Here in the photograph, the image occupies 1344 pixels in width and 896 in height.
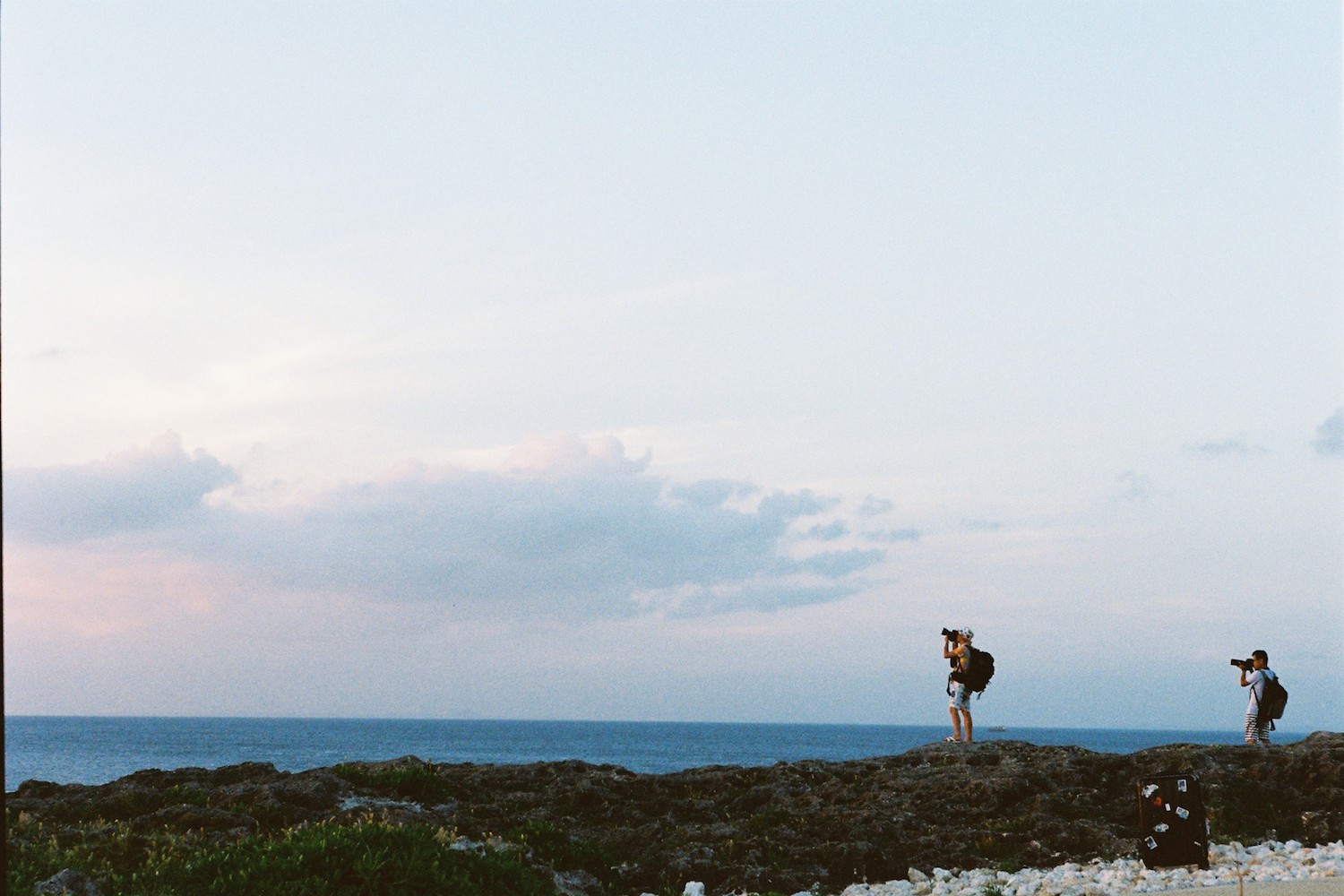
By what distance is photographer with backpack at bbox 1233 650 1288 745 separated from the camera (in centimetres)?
2133

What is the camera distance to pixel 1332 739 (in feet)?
65.2

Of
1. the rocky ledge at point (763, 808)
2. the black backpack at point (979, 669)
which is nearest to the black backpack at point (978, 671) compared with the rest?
the black backpack at point (979, 669)

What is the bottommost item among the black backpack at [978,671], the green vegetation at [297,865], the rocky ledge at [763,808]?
the rocky ledge at [763,808]

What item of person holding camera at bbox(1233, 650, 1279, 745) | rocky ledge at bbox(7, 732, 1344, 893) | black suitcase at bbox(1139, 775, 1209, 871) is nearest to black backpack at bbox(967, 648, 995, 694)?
rocky ledge at bbox(7, 732, 1344, 893)

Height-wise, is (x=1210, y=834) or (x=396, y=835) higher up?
(x=396, y=835)

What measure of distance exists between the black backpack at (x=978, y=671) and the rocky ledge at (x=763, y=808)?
160 centimetres

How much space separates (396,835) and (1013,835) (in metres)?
7.91

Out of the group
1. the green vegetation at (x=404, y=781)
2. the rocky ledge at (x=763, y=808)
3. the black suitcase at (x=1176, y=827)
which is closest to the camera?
the black suitcase at (x=1176, y=827)

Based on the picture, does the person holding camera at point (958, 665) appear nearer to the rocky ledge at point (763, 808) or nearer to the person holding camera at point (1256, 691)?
the rocky ledge at point (763, 808)

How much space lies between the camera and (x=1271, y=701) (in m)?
21.3

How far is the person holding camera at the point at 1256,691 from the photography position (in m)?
21.3

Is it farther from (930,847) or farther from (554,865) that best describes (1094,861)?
(554,865)

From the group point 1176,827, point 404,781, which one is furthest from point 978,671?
point 404,781

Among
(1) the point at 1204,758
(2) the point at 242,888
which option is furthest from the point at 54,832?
(1) the point at 1204,758
